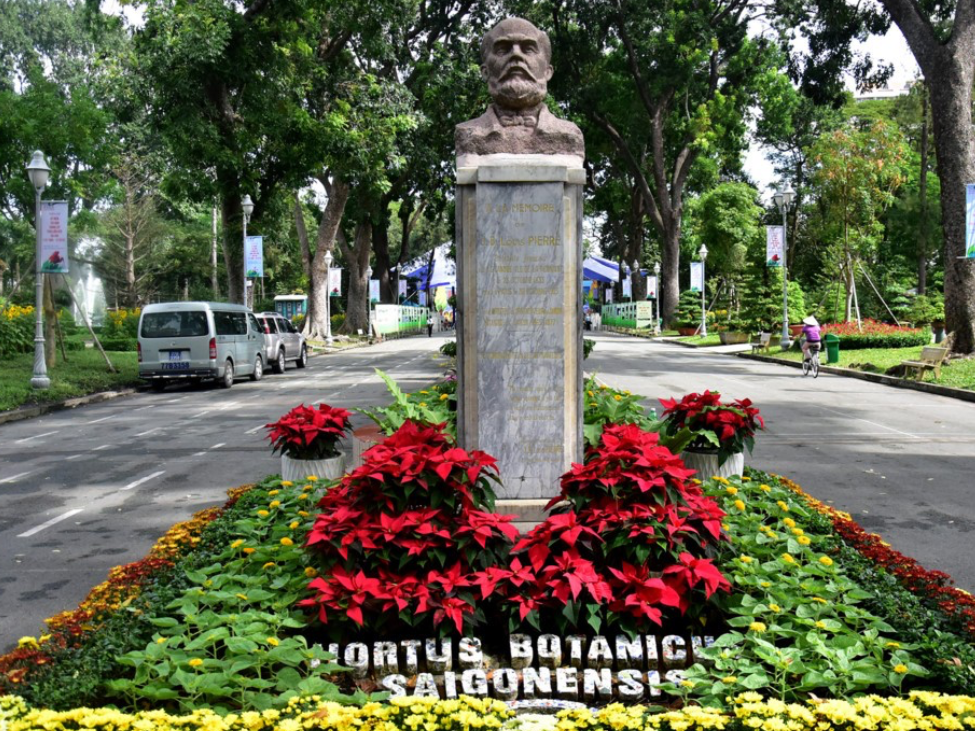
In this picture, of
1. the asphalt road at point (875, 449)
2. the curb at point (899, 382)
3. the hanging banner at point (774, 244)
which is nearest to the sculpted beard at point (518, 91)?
the asphalt road at point (875, 449)

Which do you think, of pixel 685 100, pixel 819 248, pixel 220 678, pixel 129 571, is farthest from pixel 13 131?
pixel 819 248

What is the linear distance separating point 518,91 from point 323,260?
32.5 meters

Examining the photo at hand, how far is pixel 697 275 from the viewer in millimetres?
46125

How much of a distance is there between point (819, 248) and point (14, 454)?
4019 cm

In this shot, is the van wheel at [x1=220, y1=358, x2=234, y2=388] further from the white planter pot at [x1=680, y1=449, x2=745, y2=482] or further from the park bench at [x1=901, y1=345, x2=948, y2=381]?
the white planter pot at [x1=680, y1=449, x2=745, y2=482]

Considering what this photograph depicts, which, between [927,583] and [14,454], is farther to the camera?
[14,454]

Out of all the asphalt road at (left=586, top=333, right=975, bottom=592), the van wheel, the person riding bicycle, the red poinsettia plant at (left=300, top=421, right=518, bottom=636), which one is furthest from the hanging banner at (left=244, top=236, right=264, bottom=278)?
the red poinsettia plant at (left=300, top=421, right=518, bottom=636)

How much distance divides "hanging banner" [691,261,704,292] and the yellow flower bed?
43.0 metres

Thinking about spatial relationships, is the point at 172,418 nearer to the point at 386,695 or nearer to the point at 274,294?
the point at 386,695

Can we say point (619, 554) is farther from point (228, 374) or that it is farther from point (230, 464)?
point (228, 374)

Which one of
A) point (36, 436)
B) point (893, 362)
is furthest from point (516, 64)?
point (893, 362)

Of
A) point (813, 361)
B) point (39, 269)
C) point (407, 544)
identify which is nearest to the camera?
point (407, 544)

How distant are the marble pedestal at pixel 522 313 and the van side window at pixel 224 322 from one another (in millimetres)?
16489

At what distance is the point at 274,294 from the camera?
6888 centimetres
